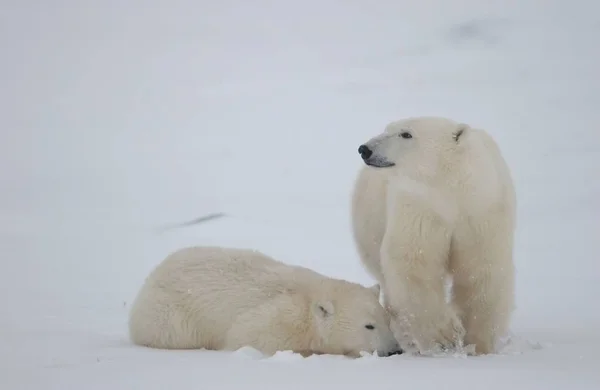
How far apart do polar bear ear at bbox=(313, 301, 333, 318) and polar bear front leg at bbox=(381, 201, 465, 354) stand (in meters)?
0.38

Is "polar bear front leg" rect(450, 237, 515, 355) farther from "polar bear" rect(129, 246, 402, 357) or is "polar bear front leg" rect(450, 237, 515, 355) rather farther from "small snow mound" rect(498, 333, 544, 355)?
"polar bear" rect(129, 246, 402, 357)

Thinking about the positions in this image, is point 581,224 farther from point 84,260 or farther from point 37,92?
point 37,92

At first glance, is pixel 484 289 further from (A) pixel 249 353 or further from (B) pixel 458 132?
(A) pixel 249 353

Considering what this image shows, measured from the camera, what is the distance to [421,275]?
15.0 ft

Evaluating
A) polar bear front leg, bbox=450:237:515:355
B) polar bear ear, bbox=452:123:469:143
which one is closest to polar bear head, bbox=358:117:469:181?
polar bear ear, bbox=452:123:469:143

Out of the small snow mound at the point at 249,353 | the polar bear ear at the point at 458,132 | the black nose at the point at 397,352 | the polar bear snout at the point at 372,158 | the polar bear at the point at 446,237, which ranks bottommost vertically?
the black nose at the point at 397,352

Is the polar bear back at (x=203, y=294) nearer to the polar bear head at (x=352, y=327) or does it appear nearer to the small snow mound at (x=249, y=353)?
the polar bear head at (x=352, y=327)

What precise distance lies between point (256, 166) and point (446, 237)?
449 inches

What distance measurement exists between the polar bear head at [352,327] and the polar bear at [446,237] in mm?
152

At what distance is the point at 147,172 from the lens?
1611 cm

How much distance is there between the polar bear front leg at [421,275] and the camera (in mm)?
4570

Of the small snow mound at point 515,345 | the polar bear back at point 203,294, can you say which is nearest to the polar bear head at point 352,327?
the polar bear back at point 203,294

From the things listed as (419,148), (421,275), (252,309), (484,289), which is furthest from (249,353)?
(419,148)

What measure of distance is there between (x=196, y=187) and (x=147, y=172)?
75.3 inches
